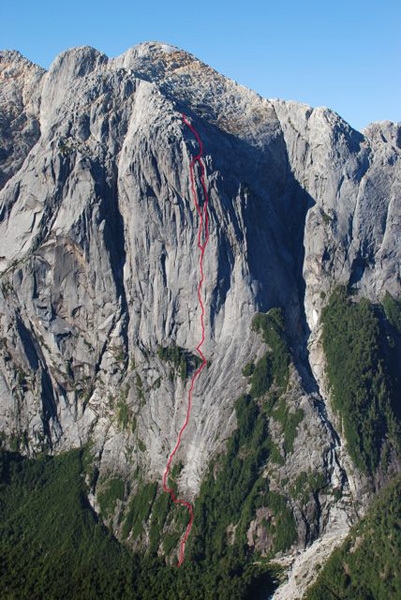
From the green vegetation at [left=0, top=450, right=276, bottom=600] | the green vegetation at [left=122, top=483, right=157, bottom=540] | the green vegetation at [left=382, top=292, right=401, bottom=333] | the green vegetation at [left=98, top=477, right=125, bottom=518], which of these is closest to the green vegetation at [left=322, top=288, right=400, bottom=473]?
the green vegetation at [left=382, top=292, right=401, bottom=333]

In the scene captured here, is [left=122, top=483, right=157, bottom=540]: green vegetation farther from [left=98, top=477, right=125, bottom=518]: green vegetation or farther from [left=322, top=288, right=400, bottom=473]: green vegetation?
[left=322, top=288, right=400, bottom=473]: green vegetation

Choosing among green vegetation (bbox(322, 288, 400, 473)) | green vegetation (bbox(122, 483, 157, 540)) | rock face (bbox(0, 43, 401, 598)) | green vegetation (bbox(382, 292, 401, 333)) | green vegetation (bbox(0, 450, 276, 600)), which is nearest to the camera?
green vegetation (bbox(0, 450, 276, 600))

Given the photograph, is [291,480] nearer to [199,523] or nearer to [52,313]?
[199,523]

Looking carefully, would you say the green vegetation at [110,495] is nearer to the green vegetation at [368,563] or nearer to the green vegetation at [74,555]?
the green vegetation at [74,555]

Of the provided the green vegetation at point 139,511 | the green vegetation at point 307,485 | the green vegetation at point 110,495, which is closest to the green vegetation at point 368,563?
the green vegetation at point 307,485

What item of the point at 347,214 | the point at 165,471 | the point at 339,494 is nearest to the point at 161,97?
the point at 347,214
